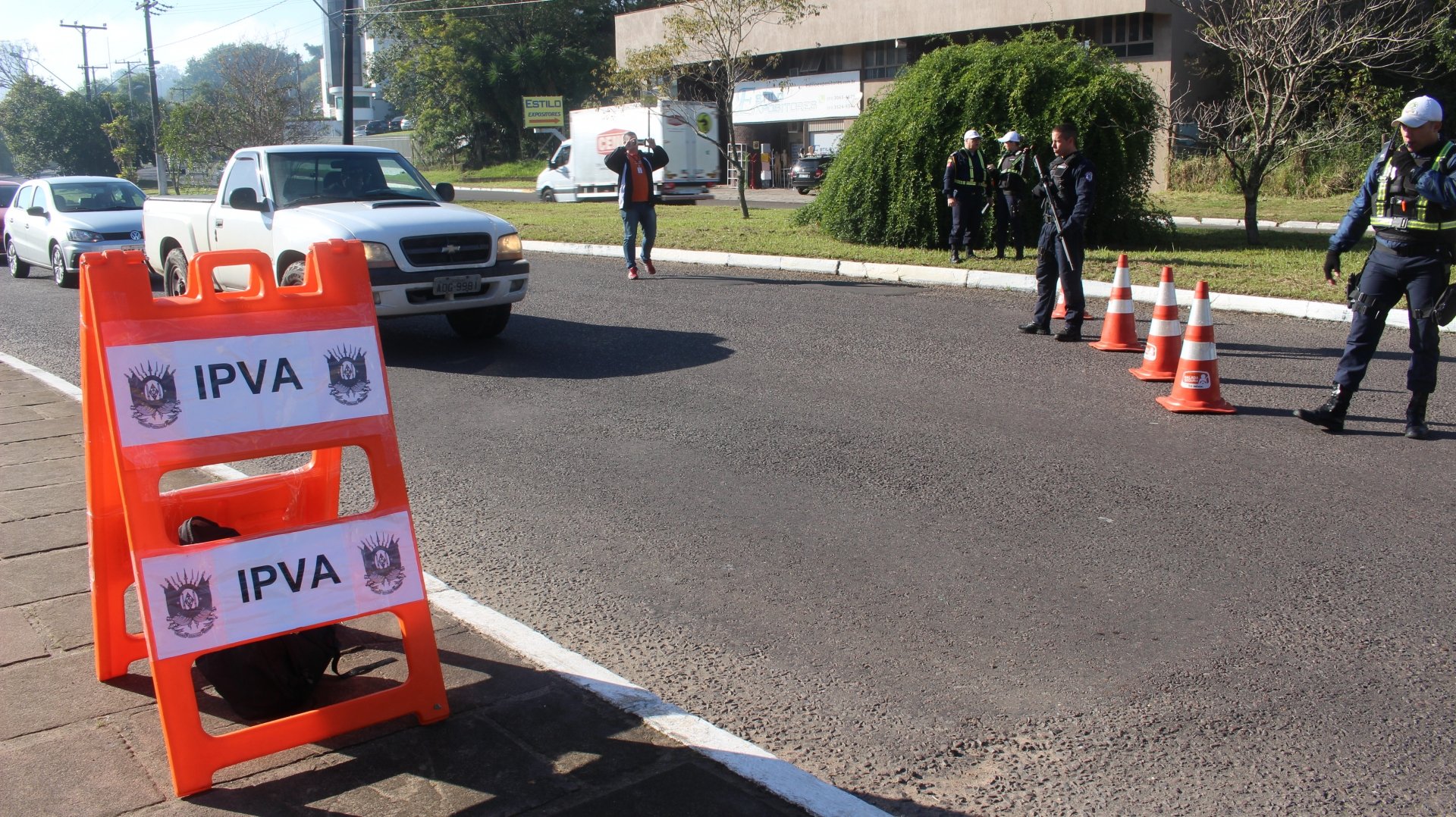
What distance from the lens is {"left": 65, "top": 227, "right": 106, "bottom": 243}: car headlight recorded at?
15.9 meters

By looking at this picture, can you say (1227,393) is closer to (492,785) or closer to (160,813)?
(492,785)

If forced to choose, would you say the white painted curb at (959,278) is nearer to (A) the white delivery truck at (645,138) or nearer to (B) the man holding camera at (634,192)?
(B) the man holding camera at (634,192)

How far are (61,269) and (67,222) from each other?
68cm

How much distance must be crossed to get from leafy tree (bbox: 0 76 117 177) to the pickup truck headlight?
74.9 m

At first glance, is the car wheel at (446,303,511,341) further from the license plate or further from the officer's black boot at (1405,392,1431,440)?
the officer's black boot at (1405,392,1431,440)

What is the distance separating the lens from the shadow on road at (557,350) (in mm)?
9312

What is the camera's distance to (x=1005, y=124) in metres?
16.4

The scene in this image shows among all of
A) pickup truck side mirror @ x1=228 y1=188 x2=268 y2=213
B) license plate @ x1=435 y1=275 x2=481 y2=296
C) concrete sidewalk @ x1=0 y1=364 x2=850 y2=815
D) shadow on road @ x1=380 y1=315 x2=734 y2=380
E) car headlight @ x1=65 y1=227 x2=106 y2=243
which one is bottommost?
concrete sidewalk @ x1=0 y1=364 x2=850 y2=815

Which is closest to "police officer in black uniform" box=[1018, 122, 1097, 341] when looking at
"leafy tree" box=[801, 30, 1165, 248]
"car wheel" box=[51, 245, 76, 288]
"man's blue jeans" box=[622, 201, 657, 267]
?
"man's blue jeans" box=[622, 201, 657, 267]

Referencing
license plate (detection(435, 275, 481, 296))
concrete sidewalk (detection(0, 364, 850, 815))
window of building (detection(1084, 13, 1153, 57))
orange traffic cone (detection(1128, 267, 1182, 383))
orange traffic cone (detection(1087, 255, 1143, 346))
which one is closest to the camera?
concrete sidewalk (detection(0, 364, 850, 815))

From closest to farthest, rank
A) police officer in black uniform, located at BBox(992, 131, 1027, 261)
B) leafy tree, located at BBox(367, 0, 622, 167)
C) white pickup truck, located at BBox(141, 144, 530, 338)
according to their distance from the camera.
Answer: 1. white pickup truck, located at BBox(141, 144, 530, 338)
2. police officer in black uniform, located at BBox(992, 131, 1027, 261)
3. leafy tree, located at BBox(367, 0, 622, 167)

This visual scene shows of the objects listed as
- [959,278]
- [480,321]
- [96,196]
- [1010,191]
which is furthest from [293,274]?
[96,196]

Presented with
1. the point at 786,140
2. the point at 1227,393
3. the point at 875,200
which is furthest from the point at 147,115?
the point at 1227,393

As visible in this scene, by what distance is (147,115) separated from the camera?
245 feet
